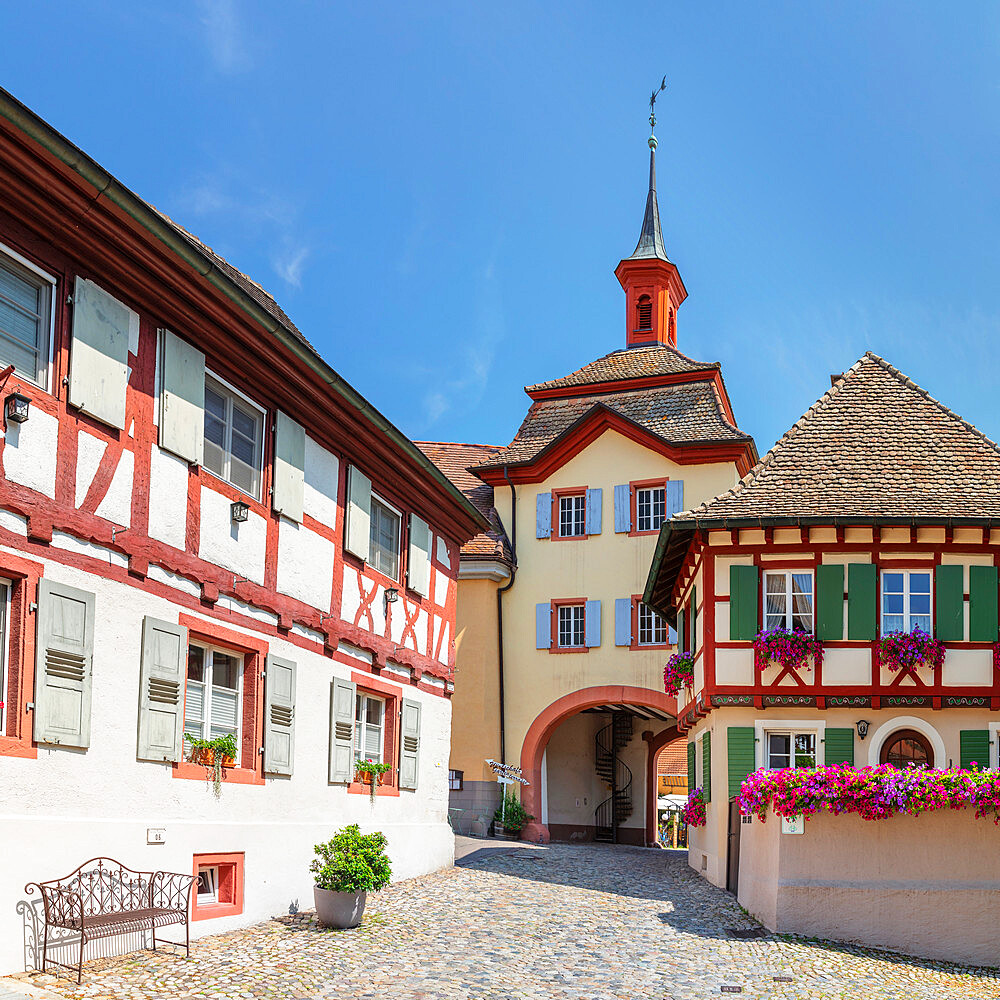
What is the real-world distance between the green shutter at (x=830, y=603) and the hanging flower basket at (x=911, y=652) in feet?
2.30

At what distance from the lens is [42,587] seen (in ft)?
30.7

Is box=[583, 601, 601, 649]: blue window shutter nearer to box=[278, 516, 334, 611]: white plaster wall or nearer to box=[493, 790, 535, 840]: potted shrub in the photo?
box=[493, 790, 535, 840]: potted shrub

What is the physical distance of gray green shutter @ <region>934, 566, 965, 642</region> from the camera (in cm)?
1825

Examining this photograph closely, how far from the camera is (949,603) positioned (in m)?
18.3

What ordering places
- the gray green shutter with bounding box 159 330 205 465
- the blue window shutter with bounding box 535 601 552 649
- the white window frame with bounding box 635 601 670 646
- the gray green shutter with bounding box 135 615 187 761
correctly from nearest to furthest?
the gray green shutter with bounding box 135 615 187 761
the gray green shutter with bounding box 159 330 205 465
the white window frame with bounding box 635 601 670 646
the blue window shutter with bounding box 535 601 552 649

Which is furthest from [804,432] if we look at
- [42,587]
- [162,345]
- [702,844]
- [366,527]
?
[42,587]

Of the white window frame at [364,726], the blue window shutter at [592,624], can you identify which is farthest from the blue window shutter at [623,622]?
the white window frame at [364,726]

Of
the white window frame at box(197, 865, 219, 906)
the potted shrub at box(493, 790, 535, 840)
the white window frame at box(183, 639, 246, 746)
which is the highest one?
the white window frame at box(183, 639, 246, 746)

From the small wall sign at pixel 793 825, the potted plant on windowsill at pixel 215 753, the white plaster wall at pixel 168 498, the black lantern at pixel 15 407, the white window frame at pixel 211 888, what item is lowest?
the white window frame at pixel 211 888

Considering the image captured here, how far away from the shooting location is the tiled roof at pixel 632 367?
30734mm

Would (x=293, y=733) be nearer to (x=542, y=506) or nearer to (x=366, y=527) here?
(x=366, y=527)

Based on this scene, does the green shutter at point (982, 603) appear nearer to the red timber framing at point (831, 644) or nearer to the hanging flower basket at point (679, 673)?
the red timber framing at point (831, 644)

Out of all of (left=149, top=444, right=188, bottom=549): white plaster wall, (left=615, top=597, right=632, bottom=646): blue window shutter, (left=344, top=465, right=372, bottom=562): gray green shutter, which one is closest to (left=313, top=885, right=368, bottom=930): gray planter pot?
(left=149, top=444, right=188, bottom=549): white plaster wall

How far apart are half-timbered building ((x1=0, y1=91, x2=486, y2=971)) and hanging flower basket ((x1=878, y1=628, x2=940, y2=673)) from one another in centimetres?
728
